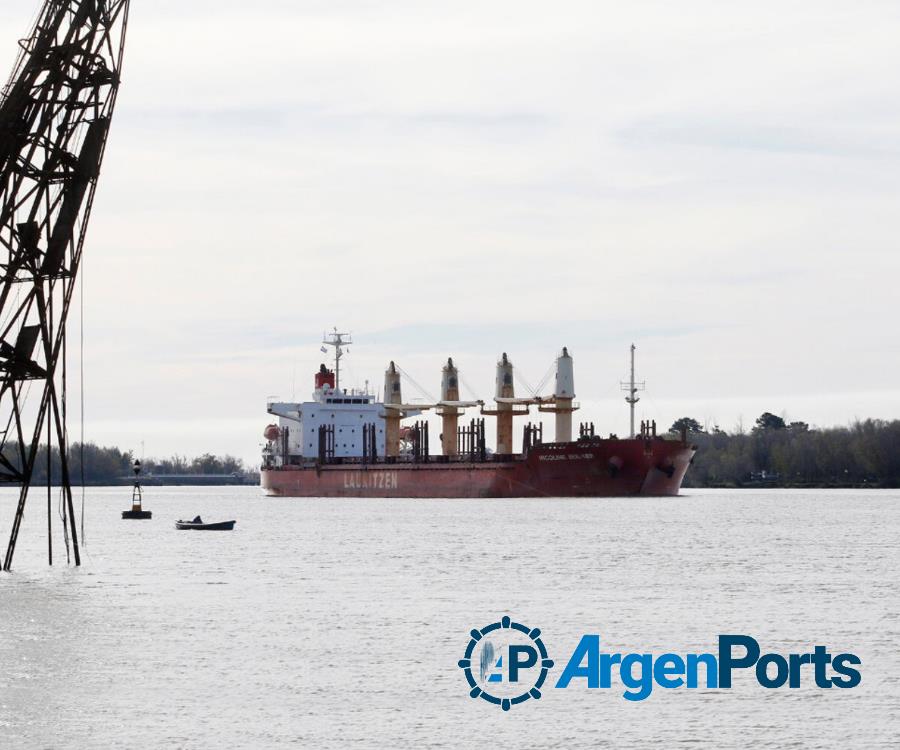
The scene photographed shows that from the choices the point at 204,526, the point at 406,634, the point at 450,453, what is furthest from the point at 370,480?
the point at 406,634

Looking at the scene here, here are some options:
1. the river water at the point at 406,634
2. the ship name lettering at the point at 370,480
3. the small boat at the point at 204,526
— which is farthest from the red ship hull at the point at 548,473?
the river water at the point at 406,634

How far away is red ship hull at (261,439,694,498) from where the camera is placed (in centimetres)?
10750

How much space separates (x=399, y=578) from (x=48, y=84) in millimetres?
16651

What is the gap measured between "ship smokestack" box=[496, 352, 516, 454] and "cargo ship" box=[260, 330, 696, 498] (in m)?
0.07

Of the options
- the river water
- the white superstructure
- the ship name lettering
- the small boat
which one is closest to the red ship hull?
the ship name lettering

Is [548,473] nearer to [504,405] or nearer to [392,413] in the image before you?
[504,405]

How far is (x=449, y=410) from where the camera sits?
131625 millimetres

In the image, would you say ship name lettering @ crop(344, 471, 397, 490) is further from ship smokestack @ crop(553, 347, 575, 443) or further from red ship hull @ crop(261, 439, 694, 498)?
ship smokestack @ crop(553, 347, 575, 443)

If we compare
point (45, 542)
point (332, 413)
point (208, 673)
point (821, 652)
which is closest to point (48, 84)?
point (208, 673)

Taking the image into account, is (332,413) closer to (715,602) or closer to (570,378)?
Answer: (570,378)

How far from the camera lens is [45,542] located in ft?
228

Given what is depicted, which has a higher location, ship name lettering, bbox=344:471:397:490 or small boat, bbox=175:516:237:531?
ship name lettering, bbox=344:471:397:490

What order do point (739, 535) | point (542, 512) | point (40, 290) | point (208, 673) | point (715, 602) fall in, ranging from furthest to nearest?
point (542, 512) → point (739, 535) → point (40, 290) → point (715, 602) → point (208, 673)

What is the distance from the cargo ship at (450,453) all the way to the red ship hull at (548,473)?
0.29 ft
